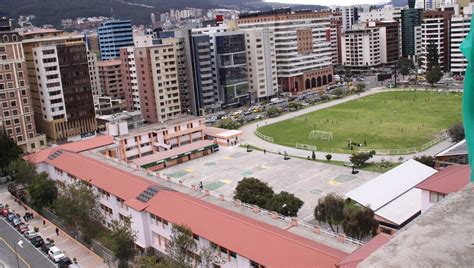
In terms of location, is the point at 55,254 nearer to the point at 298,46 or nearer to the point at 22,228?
the point at 22,228

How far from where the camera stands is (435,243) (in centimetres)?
348

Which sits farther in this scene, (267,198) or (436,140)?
(436,140)

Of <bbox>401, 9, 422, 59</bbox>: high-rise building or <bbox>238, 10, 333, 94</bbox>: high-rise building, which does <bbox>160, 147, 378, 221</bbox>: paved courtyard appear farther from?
<bbox>401, 9, 422, 59</bbox>: high-rise building

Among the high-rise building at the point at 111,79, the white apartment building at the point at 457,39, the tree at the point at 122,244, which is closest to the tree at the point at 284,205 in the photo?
the tree at the point at 122,244

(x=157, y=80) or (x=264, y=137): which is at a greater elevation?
(x=157, y=80)

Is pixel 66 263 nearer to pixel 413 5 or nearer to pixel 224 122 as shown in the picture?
pixel 224 122

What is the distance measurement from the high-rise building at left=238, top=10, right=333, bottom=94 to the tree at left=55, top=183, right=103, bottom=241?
47.5 meters

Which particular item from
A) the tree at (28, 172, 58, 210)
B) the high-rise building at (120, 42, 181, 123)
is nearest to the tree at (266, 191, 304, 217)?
the tree at (28, 172, 58, 210)

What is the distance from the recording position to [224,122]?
46969 millimetres

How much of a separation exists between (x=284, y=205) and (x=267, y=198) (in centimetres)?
145

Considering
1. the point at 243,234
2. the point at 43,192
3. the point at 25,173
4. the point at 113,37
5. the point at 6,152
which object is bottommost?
the point at 43,192

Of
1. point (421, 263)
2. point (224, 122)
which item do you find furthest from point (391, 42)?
point (421, 263)

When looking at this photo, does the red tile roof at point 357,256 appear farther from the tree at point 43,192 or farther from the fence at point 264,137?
the fence at point 264,137

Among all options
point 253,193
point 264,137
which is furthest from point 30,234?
point 264,137
